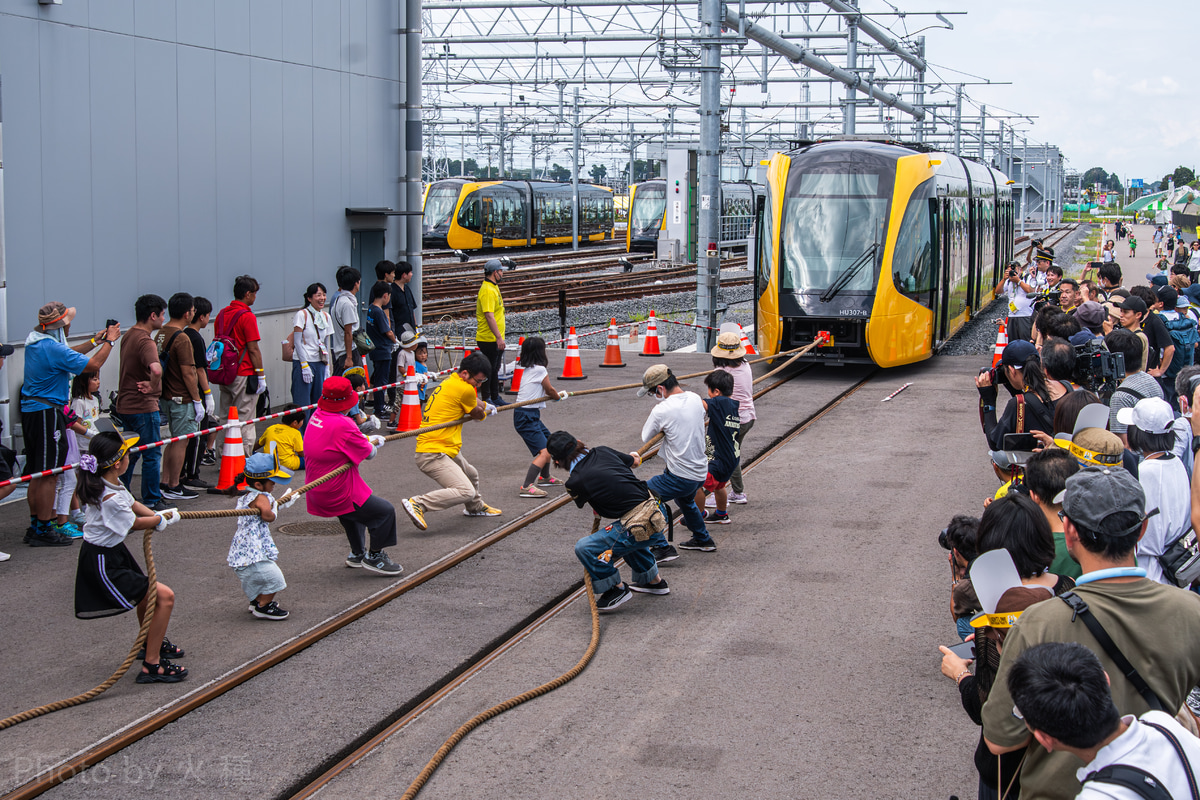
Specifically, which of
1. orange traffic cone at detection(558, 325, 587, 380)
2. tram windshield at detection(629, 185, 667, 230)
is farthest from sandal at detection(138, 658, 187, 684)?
tram windshield at detection(629, 185, 667, 230)

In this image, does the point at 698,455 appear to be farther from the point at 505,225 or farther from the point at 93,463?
the point at 505,225

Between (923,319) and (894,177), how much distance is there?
2.29 meters

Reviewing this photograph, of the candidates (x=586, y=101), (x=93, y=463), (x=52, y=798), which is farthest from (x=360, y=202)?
(x=586, y=101)

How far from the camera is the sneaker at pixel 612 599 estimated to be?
7195 millimetres

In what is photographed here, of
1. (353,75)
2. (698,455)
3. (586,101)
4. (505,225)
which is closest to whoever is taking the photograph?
(698,455)

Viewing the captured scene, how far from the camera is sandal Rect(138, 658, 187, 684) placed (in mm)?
5871

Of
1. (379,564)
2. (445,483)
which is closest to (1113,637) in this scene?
(379,564)

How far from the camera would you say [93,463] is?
586 cm

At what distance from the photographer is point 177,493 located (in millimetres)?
9914

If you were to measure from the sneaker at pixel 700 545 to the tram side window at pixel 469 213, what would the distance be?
119 feet

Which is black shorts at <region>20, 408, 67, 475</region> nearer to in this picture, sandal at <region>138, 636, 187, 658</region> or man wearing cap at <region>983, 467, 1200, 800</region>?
sandal at <region>138, 636, 187, 658</region>

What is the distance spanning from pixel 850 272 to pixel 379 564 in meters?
10.4

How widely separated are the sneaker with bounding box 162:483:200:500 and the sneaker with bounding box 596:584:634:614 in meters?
4.47

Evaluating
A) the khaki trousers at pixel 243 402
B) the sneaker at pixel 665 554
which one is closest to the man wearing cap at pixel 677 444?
the sneaker at pixel 665 554
